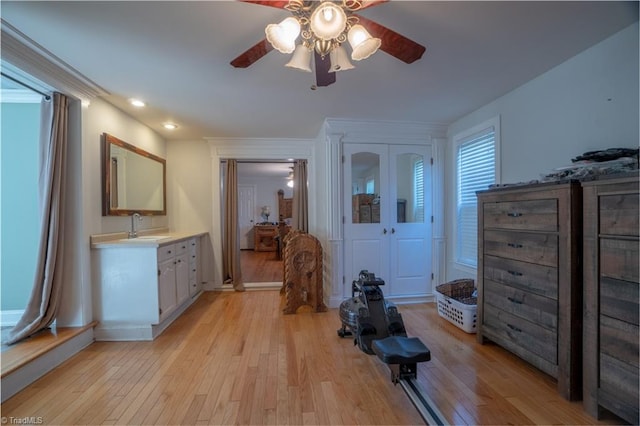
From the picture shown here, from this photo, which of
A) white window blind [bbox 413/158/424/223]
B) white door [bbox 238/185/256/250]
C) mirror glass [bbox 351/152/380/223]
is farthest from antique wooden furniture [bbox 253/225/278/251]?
white window blind [bbox 413/158/424/223]

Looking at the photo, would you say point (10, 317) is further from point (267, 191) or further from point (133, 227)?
point (267, 191)

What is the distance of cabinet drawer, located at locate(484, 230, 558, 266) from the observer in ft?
6.05

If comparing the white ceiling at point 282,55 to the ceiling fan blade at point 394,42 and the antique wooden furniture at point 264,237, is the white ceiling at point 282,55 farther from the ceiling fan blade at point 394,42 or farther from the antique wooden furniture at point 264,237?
the antique wooden furniture at point 264,237

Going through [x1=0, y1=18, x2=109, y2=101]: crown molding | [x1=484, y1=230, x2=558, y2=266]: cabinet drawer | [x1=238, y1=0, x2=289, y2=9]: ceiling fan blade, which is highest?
[x1=0, y1=18, x2=109, y2=101]: crown molding

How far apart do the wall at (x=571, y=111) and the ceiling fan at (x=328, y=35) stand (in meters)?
1.46

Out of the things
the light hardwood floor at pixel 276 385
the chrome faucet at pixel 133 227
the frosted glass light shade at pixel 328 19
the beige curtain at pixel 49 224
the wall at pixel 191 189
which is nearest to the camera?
the frosted glass light shade at pixel 328 19

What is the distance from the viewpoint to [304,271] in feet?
11.2

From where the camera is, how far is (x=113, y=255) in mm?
2639

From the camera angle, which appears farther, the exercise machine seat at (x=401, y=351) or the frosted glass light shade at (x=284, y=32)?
the exercise machine seat at (x=401, y=351)

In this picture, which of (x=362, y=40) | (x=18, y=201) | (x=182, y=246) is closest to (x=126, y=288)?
(x=182, y=246)

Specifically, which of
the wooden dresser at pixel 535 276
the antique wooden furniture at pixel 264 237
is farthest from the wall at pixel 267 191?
the wooden dresser at pixel 535 276

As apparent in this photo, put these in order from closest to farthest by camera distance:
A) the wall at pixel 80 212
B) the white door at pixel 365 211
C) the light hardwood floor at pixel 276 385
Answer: the light hardwood floor at pixel 276 385, the wall at pixel 80 212, the white door at pixel 365 211

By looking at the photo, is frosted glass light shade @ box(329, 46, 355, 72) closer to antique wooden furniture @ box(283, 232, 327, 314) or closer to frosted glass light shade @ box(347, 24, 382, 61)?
frosted glass light shade @ box(347, 24, 382, 61)

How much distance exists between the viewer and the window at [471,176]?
300cm
